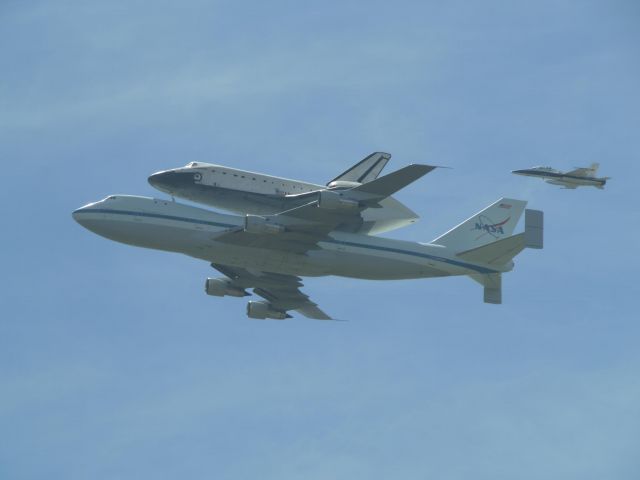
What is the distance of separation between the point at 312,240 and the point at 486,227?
14738 millimetres

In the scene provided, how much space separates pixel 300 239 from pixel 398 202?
990cm

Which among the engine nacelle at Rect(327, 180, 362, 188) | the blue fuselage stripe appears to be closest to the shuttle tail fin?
the engine nacelle at Rect(327, 180, 362, 188)

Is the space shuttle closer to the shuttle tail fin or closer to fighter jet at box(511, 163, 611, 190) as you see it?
the shuttle tail fin

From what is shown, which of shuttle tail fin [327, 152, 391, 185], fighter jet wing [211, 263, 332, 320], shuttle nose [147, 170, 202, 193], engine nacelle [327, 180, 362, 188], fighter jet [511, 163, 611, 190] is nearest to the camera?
engine nacelle [327, 180, 362, 188]

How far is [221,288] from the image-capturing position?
72.1 metres

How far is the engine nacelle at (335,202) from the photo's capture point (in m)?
59.5

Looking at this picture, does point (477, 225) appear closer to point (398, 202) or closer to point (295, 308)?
point (398, 202)

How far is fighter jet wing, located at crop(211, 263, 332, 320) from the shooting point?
71.8m

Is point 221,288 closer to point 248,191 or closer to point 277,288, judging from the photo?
point 277,288

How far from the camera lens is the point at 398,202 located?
227ft

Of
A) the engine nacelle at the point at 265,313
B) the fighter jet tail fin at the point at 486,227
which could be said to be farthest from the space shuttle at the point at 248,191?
the engine nacelle at the point at 265,313

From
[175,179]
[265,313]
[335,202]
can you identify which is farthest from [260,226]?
[265,313]

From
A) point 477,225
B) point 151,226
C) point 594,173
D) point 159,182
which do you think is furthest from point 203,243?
point 594,173

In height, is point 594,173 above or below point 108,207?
above
